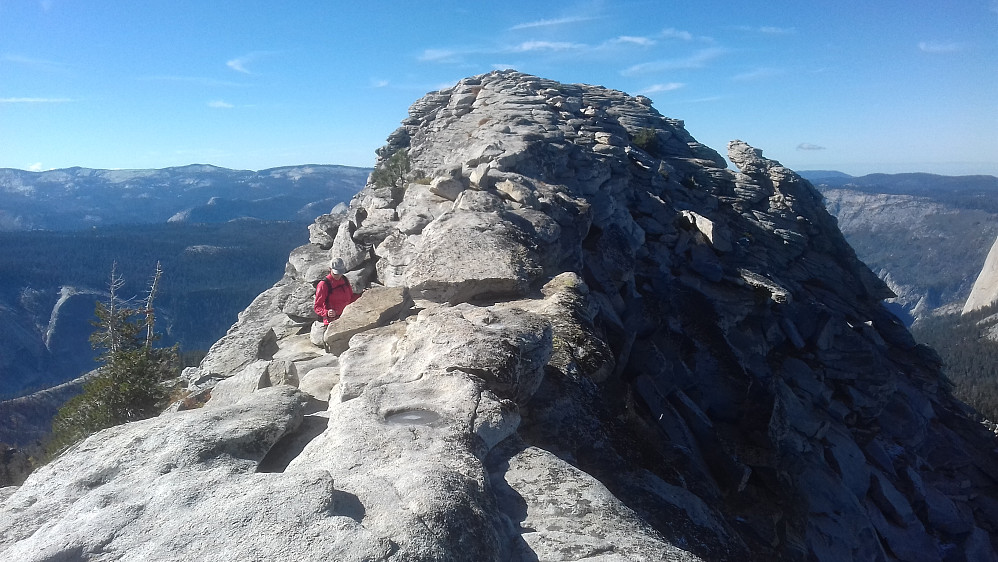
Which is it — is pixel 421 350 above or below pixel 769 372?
above

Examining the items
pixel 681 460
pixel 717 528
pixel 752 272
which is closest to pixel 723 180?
pixel 752 272

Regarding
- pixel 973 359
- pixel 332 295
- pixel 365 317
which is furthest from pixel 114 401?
pixel 973 359

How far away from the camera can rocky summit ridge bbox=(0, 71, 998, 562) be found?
575cm

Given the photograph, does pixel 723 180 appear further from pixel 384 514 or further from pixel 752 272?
pixel 384 514

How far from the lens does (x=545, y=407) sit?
9148 millimetres

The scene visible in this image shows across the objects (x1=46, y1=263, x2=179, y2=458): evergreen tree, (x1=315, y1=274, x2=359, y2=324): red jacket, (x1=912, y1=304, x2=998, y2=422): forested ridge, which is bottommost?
(x1=912, y1=304, x2=998, y2=422): forested ridge

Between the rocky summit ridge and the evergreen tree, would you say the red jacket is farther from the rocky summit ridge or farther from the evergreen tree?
the evergreen tree

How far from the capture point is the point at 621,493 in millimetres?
8094

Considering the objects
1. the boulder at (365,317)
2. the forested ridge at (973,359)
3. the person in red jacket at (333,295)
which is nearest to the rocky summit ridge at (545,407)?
the boulder at (365,317)

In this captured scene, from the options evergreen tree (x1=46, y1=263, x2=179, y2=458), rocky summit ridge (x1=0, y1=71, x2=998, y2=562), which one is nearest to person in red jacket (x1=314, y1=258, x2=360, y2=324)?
rocky summit ridge (x1=0, y1=71, x2=998, y2=562)

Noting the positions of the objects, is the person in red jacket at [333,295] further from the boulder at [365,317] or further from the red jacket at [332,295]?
the boulder at [365,317]

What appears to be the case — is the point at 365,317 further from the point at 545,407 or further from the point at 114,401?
the point at 114,401

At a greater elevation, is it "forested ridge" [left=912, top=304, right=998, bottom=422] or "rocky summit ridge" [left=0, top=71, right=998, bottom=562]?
"rocky summit ridge" [left=0, top=71, right=998, bottom=562]

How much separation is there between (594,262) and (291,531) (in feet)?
53.7
